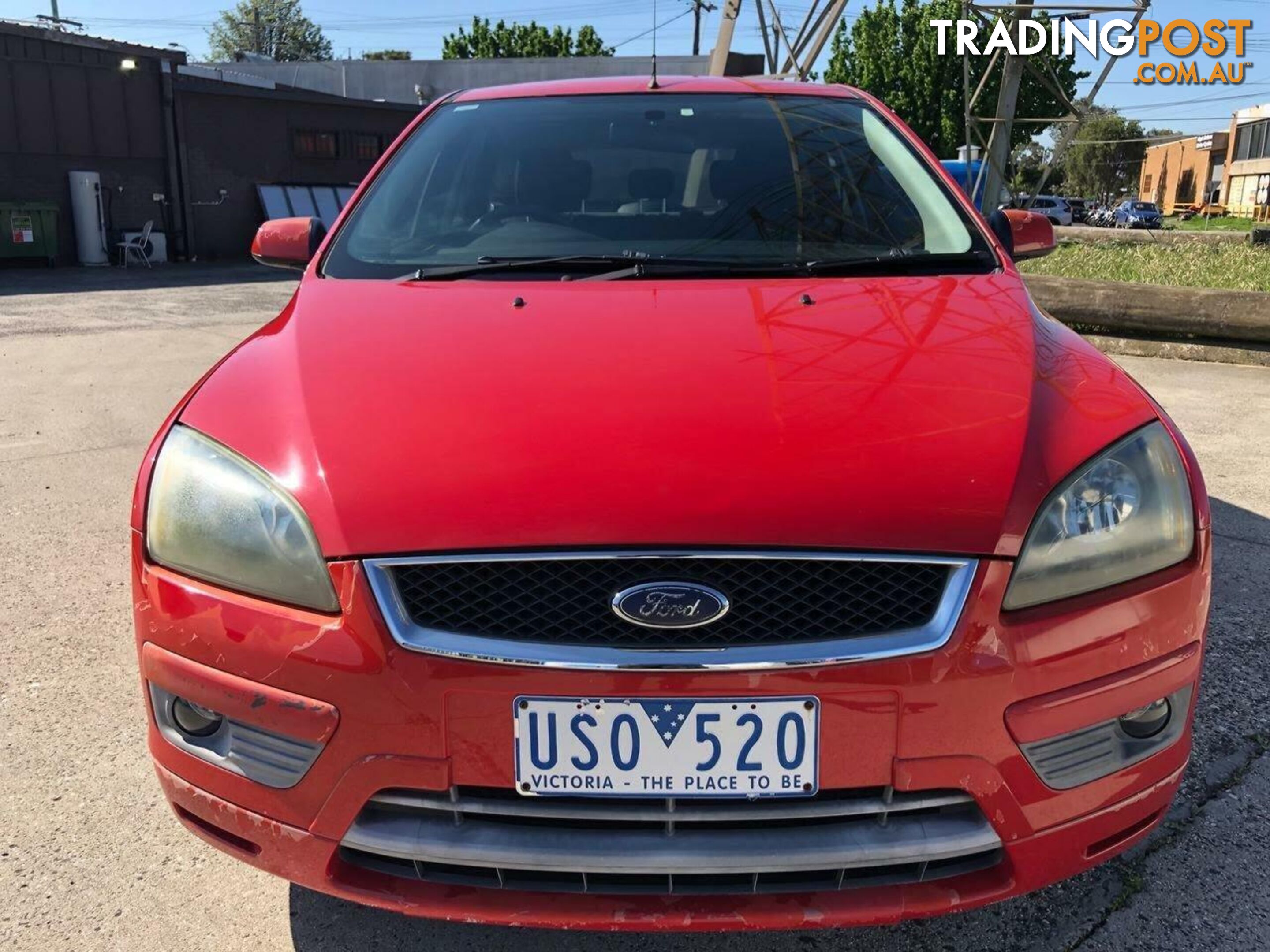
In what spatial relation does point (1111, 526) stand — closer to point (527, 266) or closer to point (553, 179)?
point (527, 266)

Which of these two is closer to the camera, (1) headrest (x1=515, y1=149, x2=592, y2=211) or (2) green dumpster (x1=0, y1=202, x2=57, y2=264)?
(1) headrest (x1=515, y1=149, x2=592, y2=211)

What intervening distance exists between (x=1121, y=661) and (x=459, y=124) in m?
2.18

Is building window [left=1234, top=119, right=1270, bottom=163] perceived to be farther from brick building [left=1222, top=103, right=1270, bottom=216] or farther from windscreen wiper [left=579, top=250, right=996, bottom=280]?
windscreen wiper [left=579, top=250, right=996, bottom=280]

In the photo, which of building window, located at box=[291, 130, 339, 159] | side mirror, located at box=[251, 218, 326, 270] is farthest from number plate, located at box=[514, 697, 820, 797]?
building window, located at box=[291, 130, 339, 159]

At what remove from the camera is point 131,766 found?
227cm

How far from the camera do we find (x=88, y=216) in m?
19.4

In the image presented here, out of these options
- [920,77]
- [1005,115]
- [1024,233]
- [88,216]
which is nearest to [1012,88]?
[1005,115]

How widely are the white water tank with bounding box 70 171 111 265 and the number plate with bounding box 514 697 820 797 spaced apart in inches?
836

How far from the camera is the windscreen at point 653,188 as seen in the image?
2.34 meters

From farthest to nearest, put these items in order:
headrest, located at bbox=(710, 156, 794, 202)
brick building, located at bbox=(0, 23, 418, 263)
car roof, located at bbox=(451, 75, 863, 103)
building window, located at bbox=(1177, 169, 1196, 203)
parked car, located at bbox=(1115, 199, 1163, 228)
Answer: building window, located at bbox=(1177, 169, 1196, 203) → parked car, located at bbox=(1115, 199, 1163, 228) → brick building, located at bbox=(0, 23, 418, 263) → car roof, located at bbox=(451, 75, 863, 103) → headrest, located at bbox=(710, 156, 794, 202)

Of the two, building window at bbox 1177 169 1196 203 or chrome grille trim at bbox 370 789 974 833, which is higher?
building window at bbox 1177 169 1196 203

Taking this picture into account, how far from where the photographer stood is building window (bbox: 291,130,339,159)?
76.1ft

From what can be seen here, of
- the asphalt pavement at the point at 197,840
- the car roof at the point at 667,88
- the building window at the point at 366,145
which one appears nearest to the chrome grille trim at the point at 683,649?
the asphalt pavement at the point at 197,840

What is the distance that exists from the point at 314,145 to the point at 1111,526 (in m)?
24.7
